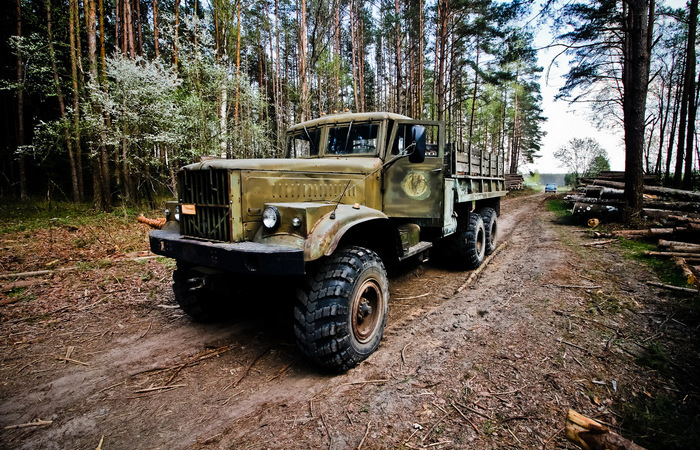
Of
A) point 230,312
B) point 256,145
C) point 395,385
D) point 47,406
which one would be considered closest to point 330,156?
point 230,312

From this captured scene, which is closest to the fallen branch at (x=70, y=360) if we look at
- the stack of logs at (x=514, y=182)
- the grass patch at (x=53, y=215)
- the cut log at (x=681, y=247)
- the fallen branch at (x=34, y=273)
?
the fallen branch at (x=34, y=273)

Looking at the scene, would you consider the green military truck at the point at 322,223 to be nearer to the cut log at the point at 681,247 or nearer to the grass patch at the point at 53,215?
the cut log at the point at 681,247

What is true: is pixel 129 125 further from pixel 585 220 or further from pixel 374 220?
pixel 585 220

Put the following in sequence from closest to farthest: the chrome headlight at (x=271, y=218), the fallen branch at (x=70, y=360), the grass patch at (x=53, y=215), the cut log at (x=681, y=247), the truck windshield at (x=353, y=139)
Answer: the chrome headlight at (x=271, y=218), the fallen branch at (x=70, y=360), the truck windshield at (x=353, y=139), the cut log at (x=681, y=247), the grass patch at (x=53, y=215)

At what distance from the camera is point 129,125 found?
11.2 m

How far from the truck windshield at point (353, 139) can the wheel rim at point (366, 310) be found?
1.79 metres

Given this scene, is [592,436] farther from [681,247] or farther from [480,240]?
[681,247]

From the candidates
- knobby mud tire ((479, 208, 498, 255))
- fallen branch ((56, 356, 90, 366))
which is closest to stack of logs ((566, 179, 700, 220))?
knobby mud tire ((479, 208, 498, 255))

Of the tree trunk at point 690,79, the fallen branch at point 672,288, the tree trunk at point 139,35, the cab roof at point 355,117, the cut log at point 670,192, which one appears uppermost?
the tree trunk at point 139,35

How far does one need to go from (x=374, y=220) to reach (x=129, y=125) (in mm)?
11517

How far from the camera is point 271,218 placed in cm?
273

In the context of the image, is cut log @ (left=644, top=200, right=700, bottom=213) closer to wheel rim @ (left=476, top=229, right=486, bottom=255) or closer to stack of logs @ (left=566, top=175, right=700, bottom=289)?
stack of logs @ (left=566, top=175, right=700, bottom=289)

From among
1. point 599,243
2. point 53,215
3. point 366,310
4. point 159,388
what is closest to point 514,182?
point 599,243

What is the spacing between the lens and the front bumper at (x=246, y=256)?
2.45 metres
